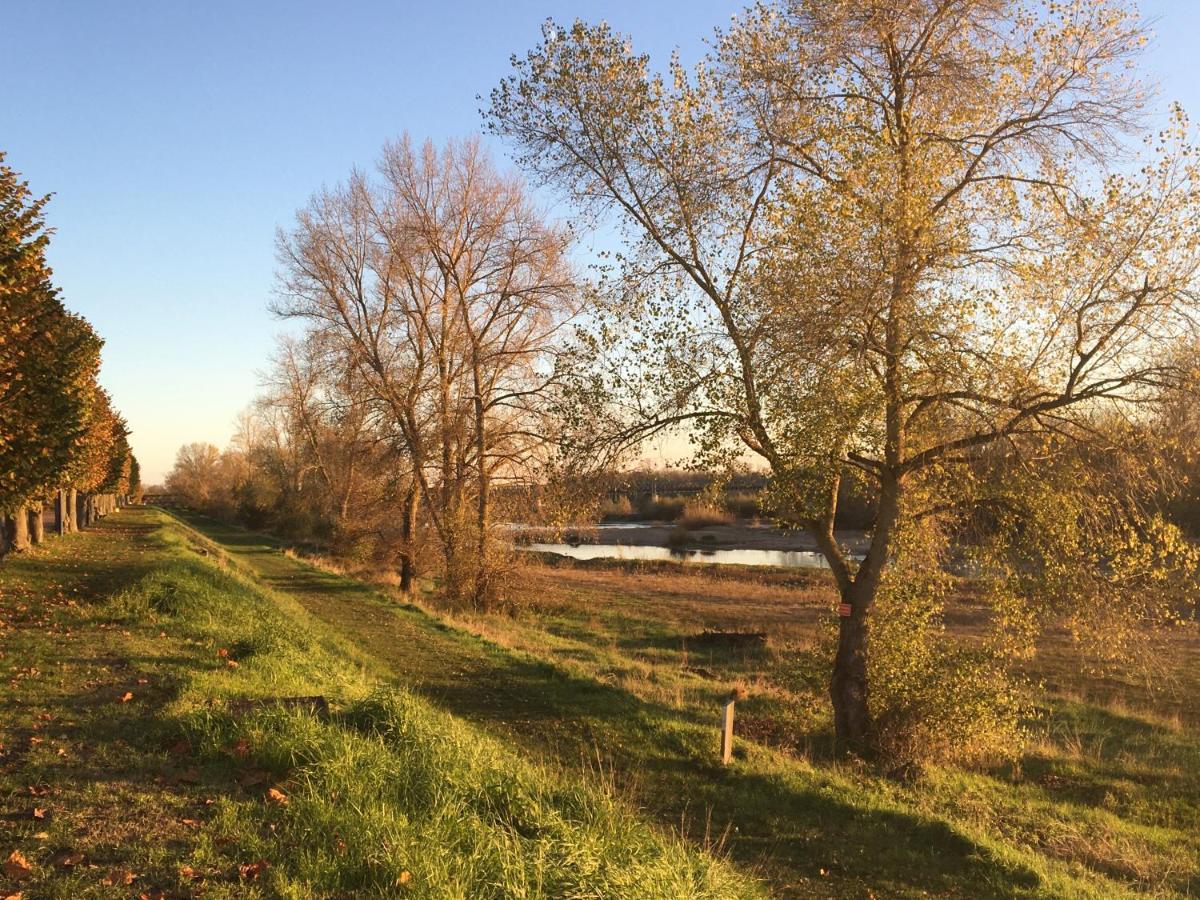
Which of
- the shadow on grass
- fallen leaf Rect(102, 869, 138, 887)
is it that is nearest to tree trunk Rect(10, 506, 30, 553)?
the shadow on grass

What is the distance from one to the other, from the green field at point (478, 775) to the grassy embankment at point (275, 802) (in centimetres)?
2

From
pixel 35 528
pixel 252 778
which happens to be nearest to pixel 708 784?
pixel 252 778

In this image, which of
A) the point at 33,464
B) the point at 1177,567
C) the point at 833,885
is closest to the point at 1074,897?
the point at 833,885

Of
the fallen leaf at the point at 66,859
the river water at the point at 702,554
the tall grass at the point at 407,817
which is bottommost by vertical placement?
the river water at the point at 702,554

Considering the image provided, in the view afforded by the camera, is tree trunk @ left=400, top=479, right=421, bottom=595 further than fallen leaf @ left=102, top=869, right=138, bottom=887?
Yes

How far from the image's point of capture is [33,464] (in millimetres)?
15414

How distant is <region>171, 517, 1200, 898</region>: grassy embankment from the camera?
8.03 m

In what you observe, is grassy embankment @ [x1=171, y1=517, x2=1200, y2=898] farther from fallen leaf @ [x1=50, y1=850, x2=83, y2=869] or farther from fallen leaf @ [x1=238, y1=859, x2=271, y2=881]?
fallen leaf @ [x1=50, y1=850, x2=83, y2=869]

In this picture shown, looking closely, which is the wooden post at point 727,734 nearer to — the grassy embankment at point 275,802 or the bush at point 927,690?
the grassy embankment at point 275,802

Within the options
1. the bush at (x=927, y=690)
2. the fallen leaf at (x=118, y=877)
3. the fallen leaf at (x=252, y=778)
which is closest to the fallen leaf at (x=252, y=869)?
the fallen leaf at (x=118, y=877)

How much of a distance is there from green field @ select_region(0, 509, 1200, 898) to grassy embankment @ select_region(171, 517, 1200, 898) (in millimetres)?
52

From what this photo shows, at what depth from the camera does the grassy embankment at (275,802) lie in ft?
15.0

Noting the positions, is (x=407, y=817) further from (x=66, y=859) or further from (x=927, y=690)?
(x=927, y=690)

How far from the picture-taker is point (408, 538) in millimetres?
28609
